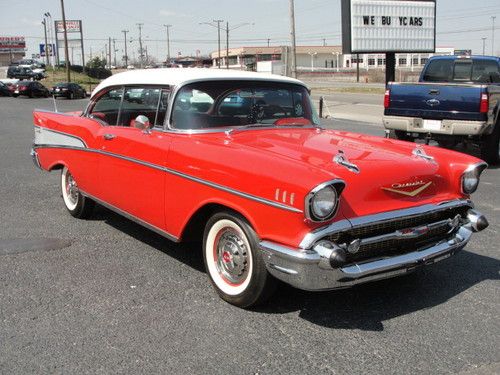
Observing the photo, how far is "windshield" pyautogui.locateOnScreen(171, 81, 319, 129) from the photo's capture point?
4.31m

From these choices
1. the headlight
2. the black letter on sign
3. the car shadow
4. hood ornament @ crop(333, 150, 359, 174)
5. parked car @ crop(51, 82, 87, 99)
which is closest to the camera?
hood ornament @ crop(333, 150, 359, 174)

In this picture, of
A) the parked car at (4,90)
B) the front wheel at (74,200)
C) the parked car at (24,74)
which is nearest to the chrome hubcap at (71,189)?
the front wheel at (74,200)

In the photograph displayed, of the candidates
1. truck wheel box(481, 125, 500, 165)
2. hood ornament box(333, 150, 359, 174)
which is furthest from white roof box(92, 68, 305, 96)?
truck wheel box(481, 125, 500, 165)

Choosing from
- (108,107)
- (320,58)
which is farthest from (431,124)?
(320,58)

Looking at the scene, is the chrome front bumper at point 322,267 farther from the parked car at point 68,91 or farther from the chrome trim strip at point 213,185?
the parked car at point 68,91

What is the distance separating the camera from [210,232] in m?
3.87

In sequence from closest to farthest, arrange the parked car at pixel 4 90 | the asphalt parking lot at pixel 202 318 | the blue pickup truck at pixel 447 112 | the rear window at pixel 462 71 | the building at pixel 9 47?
the asphalt parking lot at pixel 202 318 → the blue pickup truck at pixel 447 112 → the rear window at pixel 462 71 → the parked car at pixel 4 90 → the building at pixel 9 47

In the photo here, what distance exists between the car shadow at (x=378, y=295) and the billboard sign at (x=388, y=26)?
15.9m

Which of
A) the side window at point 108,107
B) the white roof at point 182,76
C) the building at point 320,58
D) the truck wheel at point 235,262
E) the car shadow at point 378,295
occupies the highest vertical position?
the building at point 320,58

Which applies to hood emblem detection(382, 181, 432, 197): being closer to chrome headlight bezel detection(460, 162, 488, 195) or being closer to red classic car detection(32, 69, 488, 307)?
red classic car detection(32, 69, 488, 307)

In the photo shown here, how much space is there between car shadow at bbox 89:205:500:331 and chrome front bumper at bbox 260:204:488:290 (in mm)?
380

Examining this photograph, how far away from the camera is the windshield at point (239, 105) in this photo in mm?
4309

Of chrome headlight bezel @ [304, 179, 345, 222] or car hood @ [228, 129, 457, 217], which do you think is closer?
chrome headlight bezel @ [304, 179, 345, 222]

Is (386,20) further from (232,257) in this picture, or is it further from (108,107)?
(232,257)
